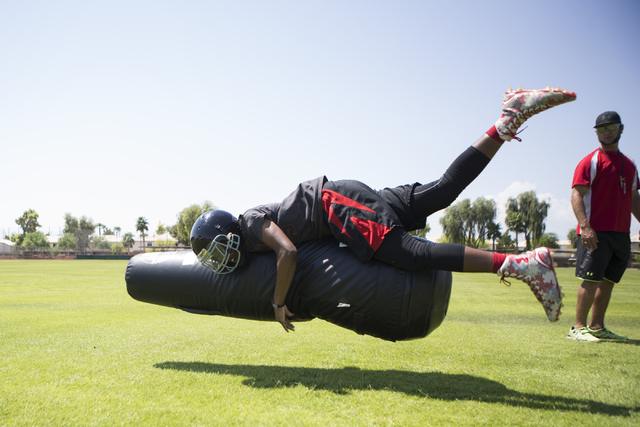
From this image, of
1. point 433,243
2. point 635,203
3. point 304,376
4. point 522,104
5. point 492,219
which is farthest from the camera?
point 492,219

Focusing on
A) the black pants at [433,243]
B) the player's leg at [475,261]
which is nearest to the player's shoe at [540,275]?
the player's leg at [475,261]

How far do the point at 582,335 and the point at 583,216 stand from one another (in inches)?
51.9

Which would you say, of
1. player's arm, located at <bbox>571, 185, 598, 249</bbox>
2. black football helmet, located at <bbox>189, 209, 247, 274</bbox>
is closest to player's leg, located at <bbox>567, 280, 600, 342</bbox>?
player's arm, located at <bbox>571, 185, 598, 249</bbox>

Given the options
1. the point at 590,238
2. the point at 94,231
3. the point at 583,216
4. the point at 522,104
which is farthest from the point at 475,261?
the point at 94,231

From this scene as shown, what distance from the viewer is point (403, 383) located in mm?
3033

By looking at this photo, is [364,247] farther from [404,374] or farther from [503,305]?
[503,305]

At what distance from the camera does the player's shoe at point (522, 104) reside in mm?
2881

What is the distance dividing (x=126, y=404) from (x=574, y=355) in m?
3.82

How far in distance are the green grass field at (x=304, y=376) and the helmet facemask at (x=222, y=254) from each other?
855 millimetres

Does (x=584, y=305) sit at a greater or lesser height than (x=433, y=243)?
lesser

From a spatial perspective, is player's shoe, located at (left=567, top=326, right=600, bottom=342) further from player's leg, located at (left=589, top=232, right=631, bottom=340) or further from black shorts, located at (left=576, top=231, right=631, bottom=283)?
black shorts, located at (left=576, top=231, right=631, bottom=283)

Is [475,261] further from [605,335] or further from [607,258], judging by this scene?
[605,335]

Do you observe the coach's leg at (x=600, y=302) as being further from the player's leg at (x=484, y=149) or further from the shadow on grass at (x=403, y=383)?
the player's leg at (x=484, y=149)

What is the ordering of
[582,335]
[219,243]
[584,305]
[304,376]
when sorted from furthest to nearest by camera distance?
[584,305] → [582,335] → [219,243] → [304,376]
